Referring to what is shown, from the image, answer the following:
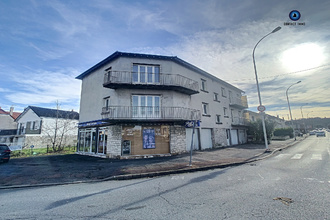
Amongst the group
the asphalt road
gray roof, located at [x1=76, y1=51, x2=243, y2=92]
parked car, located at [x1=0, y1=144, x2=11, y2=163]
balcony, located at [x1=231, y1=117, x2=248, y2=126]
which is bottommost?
the asphalt road

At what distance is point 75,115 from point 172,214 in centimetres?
3034

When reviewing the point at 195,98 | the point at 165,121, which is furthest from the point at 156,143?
the point at 195,98

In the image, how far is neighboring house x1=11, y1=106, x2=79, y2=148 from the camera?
23.8 m

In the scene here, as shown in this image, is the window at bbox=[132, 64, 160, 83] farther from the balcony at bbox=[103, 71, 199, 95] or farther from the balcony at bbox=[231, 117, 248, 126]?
the balcony at bbox=[231, 117, 248, 126]

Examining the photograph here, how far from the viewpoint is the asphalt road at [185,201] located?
3.34 metres

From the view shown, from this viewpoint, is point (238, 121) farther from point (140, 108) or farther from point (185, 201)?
point (185, 201)

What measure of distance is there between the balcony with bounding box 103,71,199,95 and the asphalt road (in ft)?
29.7

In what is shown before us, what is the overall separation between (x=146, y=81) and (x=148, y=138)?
203 inches

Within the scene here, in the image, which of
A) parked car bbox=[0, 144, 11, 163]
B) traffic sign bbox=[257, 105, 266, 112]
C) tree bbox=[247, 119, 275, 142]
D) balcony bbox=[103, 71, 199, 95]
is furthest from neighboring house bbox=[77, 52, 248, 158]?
tree bbox=[247, 119, 275, 142]

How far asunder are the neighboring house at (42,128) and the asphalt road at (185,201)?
21.7m

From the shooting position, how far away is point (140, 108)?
534 inches

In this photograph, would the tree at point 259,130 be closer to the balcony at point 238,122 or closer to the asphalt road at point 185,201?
the balcony at point 238,122

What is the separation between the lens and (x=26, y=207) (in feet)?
13.1

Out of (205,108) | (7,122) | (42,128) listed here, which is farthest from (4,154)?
(7,122)
